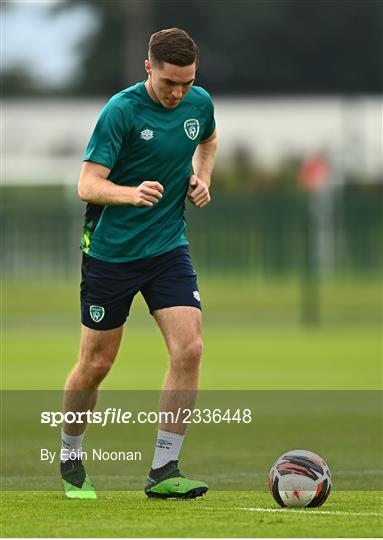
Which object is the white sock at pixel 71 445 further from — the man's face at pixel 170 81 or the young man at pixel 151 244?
the man's face at pixel 170 81

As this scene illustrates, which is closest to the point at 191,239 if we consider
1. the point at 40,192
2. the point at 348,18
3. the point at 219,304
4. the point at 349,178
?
the point at 219,304

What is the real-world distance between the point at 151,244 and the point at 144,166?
472 mm

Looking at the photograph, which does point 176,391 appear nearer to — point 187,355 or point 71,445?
point 187,355

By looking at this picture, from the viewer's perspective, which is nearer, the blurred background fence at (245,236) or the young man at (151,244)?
the young man at (151,244)

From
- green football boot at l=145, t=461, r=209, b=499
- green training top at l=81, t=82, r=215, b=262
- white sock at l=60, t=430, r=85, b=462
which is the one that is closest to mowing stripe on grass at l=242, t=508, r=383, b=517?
green football boot at l=145, t=461, r=209, b=499

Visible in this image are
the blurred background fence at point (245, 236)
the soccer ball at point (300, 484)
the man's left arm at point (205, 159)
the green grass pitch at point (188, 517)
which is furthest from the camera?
Answer: the blurred background fence at point (245, 236)

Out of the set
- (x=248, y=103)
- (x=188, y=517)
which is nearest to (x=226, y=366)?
(x=188, y=517)

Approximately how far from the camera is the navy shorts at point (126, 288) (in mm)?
10070

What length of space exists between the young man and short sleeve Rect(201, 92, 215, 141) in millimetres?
20

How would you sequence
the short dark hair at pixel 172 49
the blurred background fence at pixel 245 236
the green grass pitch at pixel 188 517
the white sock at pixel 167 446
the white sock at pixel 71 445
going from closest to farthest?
the green grass pitch at pixel 188 517, the short dark hair at pixel 172 49, the white sock at pixel 167 446, the white sock at pixel 71 445, the blurred background fence at pixel 245 236

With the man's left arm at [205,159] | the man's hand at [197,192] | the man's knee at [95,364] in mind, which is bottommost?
the man's knee at [95,364]

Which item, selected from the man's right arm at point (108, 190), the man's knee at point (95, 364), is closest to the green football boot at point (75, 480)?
the man's knee at point (95, 364)

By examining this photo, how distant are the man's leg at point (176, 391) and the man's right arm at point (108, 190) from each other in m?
0.82

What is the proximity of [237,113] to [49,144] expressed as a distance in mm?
7586
